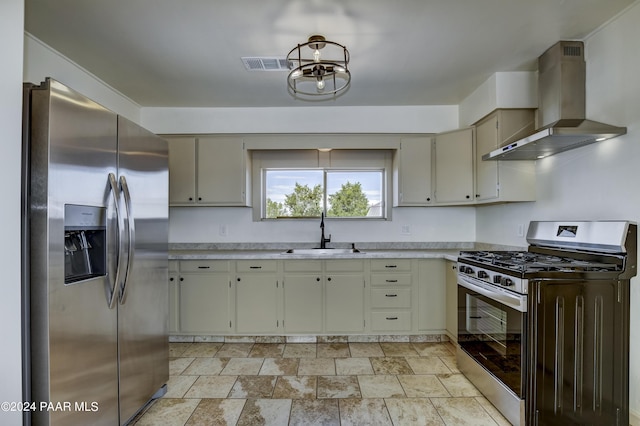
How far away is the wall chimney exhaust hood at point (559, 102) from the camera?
7.06ft

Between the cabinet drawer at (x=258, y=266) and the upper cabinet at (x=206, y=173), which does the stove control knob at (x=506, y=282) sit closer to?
the cabinet drawer at (x=258, y=266)

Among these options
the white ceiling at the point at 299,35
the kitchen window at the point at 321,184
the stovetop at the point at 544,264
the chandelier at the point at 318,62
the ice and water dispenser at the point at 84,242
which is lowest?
the stovetop at the point at 544,264

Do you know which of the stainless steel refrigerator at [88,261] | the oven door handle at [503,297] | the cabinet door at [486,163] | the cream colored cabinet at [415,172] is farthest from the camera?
the cream colored cabinet at [415,172]

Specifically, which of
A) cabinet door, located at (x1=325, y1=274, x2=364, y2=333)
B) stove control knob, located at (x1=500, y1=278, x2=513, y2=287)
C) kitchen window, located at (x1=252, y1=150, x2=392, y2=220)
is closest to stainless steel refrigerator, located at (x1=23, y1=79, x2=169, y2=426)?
cabinet door, located at (x1=325, y1=274, x2=364, y2=333)

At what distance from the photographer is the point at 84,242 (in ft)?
5.45

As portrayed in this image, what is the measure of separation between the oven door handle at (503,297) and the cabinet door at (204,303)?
223cm

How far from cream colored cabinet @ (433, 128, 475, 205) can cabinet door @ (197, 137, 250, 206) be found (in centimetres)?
208

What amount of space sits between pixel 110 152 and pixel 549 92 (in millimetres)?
2932

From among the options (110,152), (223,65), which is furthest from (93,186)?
(223,65)

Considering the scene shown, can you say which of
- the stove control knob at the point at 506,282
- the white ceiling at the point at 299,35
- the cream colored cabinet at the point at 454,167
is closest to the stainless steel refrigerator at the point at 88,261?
the white ceiling at the point at 299,35

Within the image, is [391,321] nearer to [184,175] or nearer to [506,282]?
[506,282]

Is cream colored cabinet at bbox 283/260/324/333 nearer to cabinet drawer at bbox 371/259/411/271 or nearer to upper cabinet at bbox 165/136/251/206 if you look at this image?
cabinet drawer at bbox 371/259/411/271

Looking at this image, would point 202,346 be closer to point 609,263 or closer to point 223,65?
point 223,65

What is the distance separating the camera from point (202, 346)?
3268mm
